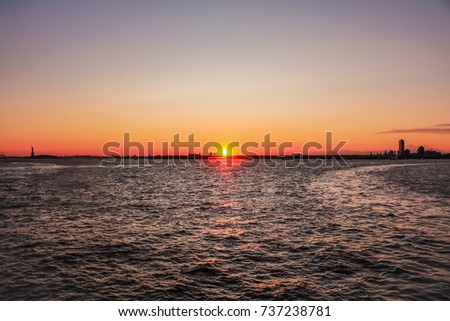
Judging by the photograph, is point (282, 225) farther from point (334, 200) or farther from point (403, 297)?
point (334, 200)

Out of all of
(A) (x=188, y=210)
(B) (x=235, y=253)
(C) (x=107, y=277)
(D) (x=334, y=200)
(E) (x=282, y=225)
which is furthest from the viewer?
(D) (x=334, y=200)

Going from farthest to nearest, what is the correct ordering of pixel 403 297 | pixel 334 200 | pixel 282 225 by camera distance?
1. pixel 334 200
2. pixel 282 225
3. pixel 403 297

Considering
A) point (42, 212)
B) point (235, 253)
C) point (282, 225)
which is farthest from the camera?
point (42, 212)

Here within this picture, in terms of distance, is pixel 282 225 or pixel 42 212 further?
pixel 42 212

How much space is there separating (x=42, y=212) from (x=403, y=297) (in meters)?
31.5

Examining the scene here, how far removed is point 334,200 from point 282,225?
57.7ft

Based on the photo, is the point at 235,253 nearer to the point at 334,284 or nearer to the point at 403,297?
the point at 334,284

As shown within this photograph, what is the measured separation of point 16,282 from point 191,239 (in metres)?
10.5
